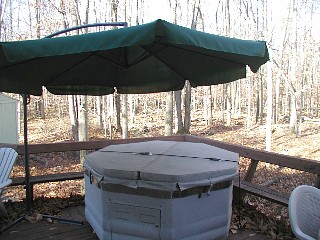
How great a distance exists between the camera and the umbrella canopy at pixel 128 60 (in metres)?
1.95

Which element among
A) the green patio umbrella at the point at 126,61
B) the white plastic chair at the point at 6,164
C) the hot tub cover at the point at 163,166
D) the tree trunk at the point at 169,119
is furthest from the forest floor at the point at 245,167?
the tree trunk at the point at 169,119

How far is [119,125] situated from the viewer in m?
20.2

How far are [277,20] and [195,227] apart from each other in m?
23.3

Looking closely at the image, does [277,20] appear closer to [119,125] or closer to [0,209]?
[119,125]

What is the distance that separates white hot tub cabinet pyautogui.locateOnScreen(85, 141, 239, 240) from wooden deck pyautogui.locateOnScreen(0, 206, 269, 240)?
0.35 m

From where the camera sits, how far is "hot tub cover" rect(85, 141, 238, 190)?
8.34 ft

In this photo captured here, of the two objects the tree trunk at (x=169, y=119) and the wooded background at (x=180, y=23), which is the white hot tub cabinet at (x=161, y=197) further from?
the tree trunk at (x=169, y=119)

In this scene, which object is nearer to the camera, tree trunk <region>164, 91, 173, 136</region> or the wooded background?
tree trunk <region>164, 91, 173, 136</region>

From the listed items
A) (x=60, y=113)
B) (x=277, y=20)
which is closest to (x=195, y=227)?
(x=277, y=20)

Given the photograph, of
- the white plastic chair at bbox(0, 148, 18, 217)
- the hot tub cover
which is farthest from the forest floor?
the hot tub cover

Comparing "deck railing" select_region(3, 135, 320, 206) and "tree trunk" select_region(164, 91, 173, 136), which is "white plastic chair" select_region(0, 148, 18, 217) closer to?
"deck railing" select_region(3, 135, 320, 206)

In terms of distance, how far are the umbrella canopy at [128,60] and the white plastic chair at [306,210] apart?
1183mm

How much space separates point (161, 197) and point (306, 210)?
46.7 inches

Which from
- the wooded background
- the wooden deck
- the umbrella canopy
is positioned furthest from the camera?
the wooded background
